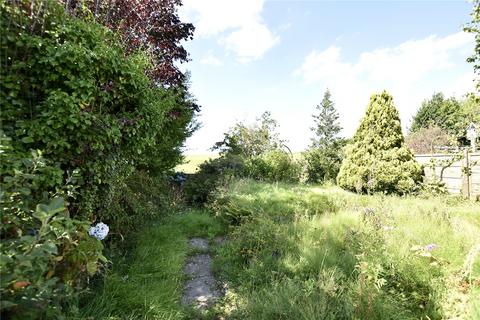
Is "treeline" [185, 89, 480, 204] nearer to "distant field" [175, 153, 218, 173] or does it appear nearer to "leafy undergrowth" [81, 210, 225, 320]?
"distant field" [175, 153, 218, 173]

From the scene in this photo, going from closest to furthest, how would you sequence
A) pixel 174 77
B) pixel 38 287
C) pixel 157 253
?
pixel 38 287, pixel 157 253, pixel 174 77

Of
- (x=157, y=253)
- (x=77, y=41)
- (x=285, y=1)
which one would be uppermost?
(x=285, y=1)

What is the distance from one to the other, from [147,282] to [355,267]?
2353mm

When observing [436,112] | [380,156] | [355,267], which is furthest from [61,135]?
[436,112]

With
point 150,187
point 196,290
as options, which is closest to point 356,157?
point 150,187

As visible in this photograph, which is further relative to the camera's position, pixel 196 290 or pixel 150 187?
pixel 150 187

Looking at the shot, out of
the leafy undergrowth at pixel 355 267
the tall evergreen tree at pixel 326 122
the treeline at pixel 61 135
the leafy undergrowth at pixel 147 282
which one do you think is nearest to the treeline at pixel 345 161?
the leafy undergrowth at pixel 355 267

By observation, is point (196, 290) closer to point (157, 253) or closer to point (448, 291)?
point (157, 253)

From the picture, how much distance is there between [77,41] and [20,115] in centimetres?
86

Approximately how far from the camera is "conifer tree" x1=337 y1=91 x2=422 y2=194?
934 cm

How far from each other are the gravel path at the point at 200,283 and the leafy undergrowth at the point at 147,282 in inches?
4.7

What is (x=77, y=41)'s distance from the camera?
270 cm

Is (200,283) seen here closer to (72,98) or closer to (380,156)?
(72,98)

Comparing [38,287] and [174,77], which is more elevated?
[174,77]
